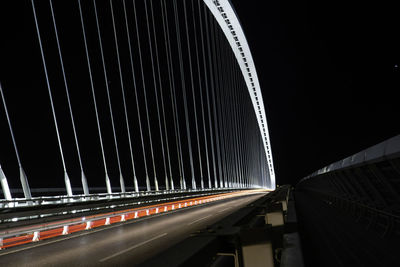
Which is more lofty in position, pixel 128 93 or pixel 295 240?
pixel 128 93

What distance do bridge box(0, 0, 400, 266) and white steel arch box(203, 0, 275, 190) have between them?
25 centimetres

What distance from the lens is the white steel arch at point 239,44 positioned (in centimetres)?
4148

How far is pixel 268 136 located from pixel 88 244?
6493cm

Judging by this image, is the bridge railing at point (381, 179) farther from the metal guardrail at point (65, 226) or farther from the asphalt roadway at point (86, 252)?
the metal guardrail at point (65, 226)

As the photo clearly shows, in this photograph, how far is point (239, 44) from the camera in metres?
49.4

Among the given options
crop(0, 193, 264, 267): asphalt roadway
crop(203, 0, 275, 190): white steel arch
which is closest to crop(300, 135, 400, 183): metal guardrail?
crop(0, 193, 264, 267): asphalt roadway

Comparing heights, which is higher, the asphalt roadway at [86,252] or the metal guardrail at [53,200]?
the metal guardrail at [53,200]

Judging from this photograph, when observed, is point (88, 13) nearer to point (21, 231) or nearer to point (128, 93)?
point (128, 93)

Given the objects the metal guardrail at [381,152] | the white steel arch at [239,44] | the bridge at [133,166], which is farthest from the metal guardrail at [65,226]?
the white steel arch at [239,44]

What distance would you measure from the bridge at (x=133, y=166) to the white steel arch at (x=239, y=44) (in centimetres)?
25

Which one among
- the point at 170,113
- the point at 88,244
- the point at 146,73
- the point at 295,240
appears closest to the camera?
the point at 295,240

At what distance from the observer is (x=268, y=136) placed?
71.1m

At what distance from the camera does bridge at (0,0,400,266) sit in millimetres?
5781

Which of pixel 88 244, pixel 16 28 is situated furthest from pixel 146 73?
pixel 88 244
